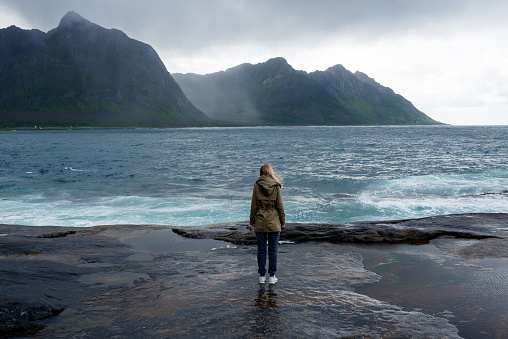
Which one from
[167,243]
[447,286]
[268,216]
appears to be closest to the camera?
[447,286]

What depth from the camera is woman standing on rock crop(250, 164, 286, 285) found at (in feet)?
26.5

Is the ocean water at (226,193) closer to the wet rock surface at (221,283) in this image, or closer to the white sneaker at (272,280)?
the wet rock surface at (221,283)

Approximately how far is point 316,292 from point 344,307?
33.5 inches

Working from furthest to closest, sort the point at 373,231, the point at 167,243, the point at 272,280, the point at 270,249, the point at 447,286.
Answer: the point at 373,231 < the point at 167,243 < the point at 270,249 < the point at 272,280 < the point at 447,286

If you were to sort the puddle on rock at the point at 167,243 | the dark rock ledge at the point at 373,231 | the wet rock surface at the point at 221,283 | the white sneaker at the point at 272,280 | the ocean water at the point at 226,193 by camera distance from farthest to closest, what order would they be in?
1. the ocean water at the point at 226,193
2. the dark rock ledge at the point at 373,231
3. the puddle on rock at the point at 167,243
4. the white sneaker at the point at 272,280
5. the wet rock surface at the point at 221,283

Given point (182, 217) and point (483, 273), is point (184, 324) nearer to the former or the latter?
point (483, 273)

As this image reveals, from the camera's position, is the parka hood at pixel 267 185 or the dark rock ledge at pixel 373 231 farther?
the dark rock ledge at pixel 373 231

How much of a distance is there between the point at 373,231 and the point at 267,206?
5.82 meters

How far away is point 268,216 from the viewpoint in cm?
810

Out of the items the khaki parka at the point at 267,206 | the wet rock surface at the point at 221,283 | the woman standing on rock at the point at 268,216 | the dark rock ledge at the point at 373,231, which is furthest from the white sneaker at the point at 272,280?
the dark rock ledge at the point at 373,231

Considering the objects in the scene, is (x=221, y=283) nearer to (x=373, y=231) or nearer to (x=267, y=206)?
(x=267, y=206)

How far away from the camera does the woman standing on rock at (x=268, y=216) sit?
8062 millimetres

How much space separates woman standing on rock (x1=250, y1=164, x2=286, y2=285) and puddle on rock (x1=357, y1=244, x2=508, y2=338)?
2.06m

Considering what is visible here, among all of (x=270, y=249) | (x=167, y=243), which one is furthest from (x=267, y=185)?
(x=167, y=243)
